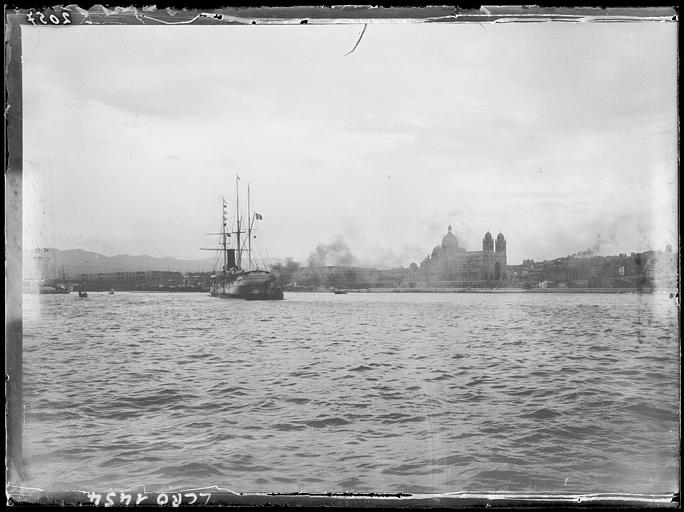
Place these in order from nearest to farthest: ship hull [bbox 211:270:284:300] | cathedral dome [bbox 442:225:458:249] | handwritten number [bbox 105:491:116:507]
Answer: handwritten number [bbox 105:491:116:507] → cathedral dome [bbox 442:225:458:249] → ship hull [bbox 211:270:284:300]

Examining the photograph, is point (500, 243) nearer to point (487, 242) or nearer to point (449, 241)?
point (487, 242)

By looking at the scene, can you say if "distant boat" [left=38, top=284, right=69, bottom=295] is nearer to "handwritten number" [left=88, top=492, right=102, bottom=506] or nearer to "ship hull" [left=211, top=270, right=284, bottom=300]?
"ship hull" [left=211, top=270, right=284, bottom=300]

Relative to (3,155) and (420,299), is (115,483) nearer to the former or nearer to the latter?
(3,155)

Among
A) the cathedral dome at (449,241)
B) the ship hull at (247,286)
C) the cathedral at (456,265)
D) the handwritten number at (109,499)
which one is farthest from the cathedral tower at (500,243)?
the handwritten number at (109,499)

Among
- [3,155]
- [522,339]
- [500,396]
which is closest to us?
[3,155]

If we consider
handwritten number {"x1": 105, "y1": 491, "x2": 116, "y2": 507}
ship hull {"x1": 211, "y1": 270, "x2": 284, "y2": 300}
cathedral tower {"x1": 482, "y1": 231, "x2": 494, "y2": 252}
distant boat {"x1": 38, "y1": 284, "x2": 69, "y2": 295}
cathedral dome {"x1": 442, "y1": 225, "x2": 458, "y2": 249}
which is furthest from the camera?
ship hull {"x1": 211, "y1": 270, "x2": 284, "y2": 300}

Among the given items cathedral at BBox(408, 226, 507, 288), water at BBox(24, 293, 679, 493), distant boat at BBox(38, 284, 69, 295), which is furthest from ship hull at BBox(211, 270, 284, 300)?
cathedral at BBox(408, 226, 507, 288)

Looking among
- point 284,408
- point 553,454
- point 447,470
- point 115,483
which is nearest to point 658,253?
point 553,454

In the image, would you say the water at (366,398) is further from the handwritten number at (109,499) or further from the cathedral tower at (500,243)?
the cathedral tower at (500,243)
